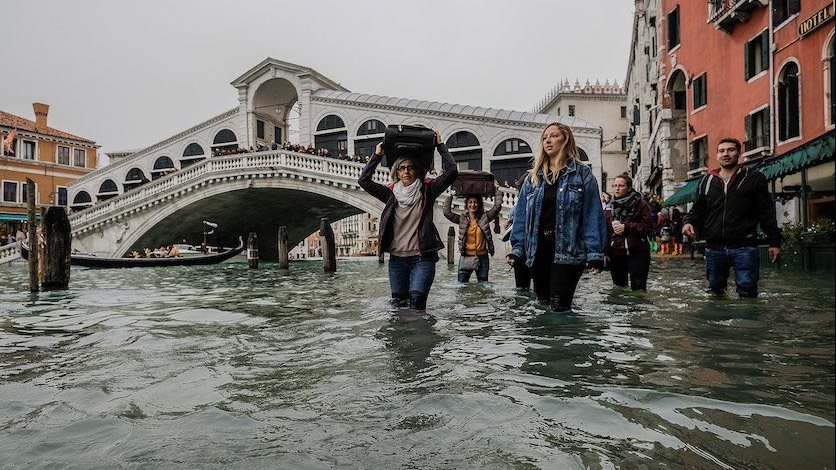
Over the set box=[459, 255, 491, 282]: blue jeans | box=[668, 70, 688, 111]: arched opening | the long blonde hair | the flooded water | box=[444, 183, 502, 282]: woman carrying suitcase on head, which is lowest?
the flooded water

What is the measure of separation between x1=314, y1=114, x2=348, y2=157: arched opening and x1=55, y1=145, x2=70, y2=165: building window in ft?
65.6

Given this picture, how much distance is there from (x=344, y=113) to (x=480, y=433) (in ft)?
110

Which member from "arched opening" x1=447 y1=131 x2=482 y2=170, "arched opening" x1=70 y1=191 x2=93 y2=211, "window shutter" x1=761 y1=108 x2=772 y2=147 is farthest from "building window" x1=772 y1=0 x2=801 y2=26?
"arched opening" x1=70 y1=191 x2=93 y2=211

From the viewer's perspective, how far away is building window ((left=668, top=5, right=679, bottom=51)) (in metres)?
21.7

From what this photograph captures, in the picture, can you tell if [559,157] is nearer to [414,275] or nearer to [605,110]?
[414,275]

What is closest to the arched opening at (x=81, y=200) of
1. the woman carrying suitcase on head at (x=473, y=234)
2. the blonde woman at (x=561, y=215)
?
the woman carrying suitcase on head at (x=473, y=234)

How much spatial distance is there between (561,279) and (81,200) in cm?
4110

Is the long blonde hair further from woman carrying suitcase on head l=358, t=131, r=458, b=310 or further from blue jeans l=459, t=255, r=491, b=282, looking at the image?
blue jeans l=459, t=255, r=491, b=282

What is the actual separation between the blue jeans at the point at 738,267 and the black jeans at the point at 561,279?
5.46 feet

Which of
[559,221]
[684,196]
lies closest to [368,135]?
[684,196]

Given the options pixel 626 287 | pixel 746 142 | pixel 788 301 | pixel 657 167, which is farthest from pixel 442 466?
pixel 657 167

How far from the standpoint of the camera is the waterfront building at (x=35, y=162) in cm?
3831

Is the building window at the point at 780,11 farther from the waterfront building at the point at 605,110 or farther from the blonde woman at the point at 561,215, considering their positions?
the waterfront building at the point at 605,110

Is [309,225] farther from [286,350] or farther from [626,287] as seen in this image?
[286,350]
